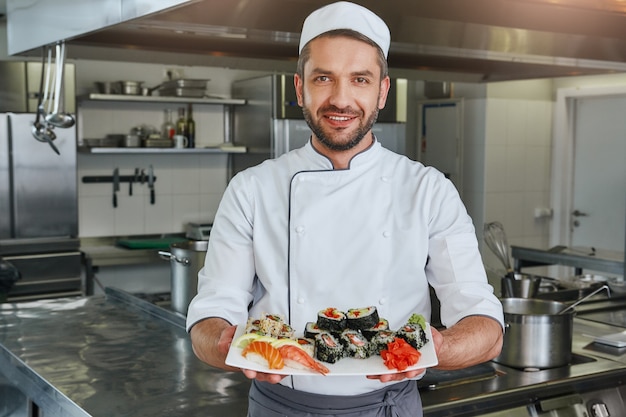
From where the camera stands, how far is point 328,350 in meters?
1.40

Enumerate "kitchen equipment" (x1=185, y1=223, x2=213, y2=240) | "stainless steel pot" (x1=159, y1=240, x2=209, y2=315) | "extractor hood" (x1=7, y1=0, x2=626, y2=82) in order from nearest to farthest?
"extractor hood" (x1=7, y1=0, x2=626, y2=82) → "stainless steel pot" (x1=159, y1=240, x2=209, y2=315) → "kitchen equipment" (x1=185, y1=223, x2=213, y2=240)

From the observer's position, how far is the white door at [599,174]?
668cm

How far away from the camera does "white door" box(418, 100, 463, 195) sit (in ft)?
22.5

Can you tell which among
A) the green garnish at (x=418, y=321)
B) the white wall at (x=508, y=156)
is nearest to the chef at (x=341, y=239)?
the green garnish at (x=418, y=321)

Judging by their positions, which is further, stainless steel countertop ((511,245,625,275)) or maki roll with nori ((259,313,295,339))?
stainless steel countertop ((511,245,625,275))

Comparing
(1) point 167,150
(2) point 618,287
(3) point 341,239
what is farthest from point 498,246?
(1) point 167,150

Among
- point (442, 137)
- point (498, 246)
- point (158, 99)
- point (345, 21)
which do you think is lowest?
point (498, 246)

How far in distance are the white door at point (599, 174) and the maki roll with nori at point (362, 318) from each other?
5.59 meters

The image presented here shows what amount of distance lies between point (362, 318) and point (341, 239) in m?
0.23

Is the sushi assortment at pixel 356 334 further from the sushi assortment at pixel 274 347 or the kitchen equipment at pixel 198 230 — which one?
the kitchen equipment at pixel 198 230

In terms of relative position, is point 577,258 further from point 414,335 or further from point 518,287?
point 414,335

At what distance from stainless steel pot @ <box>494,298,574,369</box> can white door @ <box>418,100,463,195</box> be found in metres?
4.52

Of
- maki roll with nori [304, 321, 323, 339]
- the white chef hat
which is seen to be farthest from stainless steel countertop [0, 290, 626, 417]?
the white chef hat

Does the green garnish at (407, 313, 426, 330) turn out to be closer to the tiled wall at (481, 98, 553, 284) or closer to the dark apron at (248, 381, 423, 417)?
the dark apron at (248, 381, 423, 417)
